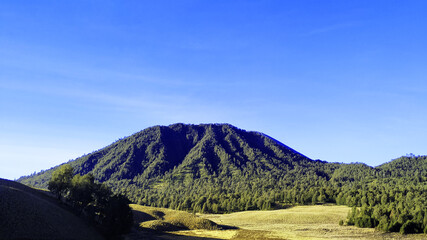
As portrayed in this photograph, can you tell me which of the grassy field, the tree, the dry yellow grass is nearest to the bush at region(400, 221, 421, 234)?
the grassy field

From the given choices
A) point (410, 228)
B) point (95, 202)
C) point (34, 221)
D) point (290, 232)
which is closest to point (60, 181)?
point (95, 202)

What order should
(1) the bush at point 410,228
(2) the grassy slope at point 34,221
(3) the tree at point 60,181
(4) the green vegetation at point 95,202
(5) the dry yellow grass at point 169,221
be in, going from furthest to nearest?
(1) the bush at point 410,228, (5) the dry yellow grass at point 169,221, (3) the tree at point 60,181, (4) the green vegetation at point 95,202, (2) the grassy slope at point 34,221

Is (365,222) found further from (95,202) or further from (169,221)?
(95,202)

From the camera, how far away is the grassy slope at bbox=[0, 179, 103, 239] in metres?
44.5

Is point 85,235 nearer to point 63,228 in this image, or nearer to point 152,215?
point 63,228

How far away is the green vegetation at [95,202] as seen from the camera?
61.1 metres

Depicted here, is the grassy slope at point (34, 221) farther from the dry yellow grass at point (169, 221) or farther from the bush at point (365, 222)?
the bush at point (365, 222)

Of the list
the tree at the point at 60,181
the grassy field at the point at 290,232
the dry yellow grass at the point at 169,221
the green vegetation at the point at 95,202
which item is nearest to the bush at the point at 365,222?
the grassy field at the point at 290,232

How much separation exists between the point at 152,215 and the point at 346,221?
71008 mm

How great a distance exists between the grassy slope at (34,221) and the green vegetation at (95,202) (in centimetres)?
404

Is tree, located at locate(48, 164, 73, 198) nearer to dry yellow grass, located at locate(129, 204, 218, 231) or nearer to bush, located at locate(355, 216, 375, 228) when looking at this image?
dry yellow grass, located at locate(129, 204, 218, 231)

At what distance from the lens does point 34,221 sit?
4853 cm

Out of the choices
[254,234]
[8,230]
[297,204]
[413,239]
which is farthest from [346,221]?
Answer: [8,230]

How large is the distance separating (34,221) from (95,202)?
2121 centimetres
